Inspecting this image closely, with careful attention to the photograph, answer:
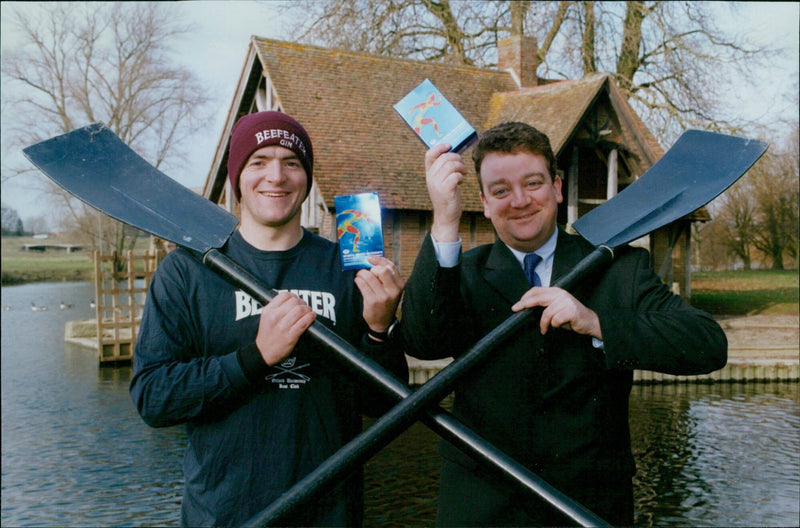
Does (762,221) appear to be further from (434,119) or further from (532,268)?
(434,119)

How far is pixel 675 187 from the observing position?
211 cm

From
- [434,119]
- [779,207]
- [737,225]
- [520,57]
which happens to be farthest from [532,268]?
[737,225]

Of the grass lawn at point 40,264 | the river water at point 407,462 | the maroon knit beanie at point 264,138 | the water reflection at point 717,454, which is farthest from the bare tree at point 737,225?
the grass lawn at point 40,264

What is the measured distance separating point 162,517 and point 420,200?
596 centimetres

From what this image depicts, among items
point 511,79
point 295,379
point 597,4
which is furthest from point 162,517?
point 597,4

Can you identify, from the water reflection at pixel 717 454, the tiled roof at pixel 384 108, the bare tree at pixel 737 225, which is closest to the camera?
the water reflection at pixel 717 454

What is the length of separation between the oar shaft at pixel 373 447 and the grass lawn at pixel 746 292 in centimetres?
1722

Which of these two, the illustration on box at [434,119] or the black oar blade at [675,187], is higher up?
the illustration on box at [434,119]

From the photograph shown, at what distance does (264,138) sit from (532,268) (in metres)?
0.79

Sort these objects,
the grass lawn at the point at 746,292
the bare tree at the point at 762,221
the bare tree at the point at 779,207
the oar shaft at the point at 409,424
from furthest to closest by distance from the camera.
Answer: the bare tree at the point at 762,221
the bare tree at the point at 779,207
the grass lawn at the point at 746,292
the oar shaft at the point at 409,424

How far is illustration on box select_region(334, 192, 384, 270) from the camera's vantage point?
71.6 inches

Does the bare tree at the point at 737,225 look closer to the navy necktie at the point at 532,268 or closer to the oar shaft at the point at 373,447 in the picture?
the navy necktie at the point at 532,268

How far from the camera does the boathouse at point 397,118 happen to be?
27.6ft

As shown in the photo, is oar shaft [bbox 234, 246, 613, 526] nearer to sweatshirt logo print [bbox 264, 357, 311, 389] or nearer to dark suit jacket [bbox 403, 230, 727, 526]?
dark suit jacket [bbox 403, 230, 727, 526]
